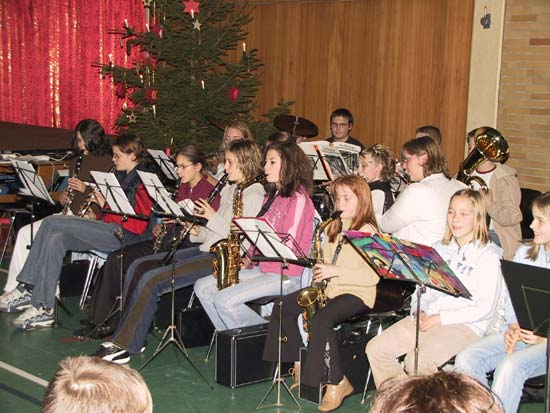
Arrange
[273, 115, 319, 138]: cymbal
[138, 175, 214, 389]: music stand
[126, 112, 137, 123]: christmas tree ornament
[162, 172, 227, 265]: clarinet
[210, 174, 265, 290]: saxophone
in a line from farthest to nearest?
[126, 112, 137, 123]: christmas tree ornament
[273, 115, 319, 138]: cymbal
[162, 172, 227, 265]: clarinet
[210, 174, 265, 290]: saxophone
[138, 175, 214, 389]: music stand

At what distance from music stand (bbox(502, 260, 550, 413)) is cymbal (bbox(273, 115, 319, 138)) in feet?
16.9

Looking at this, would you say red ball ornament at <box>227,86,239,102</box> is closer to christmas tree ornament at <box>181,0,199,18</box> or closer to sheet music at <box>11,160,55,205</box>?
christmas tree ornament at <box>181,0,199,18</box>

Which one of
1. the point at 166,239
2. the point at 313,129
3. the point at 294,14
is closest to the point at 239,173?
the point at 166,239

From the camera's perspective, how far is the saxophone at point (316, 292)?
17.3ft

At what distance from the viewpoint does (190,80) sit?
10578 millimetres

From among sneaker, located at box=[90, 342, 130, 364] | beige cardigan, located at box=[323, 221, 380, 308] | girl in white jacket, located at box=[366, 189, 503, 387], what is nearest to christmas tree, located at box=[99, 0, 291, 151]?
sneaker, located at box=[90, 342, 130, 364]

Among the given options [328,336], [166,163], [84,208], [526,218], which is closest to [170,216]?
[328,336]

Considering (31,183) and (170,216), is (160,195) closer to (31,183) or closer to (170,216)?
(170,216)

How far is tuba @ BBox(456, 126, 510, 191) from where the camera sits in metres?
6.74

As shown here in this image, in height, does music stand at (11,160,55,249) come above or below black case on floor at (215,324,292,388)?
above

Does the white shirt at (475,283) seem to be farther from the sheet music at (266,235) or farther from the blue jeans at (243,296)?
the blue jeans at (243,296)

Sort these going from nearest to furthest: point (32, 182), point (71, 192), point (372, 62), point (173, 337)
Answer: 1. point (173, 337)
2. point (32, 182)
3. point (71, 192)
4. point (372, 62)

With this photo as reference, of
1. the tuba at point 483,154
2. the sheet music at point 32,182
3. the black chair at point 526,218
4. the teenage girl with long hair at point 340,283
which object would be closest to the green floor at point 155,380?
the teenage girl with long hair at point 340,283

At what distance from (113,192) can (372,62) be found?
4.78 m
